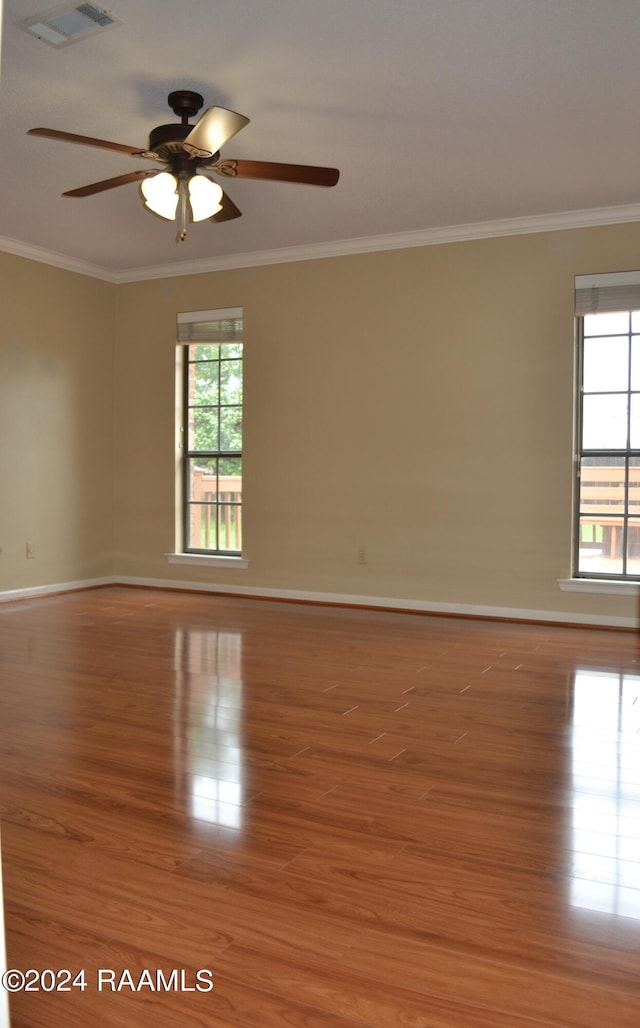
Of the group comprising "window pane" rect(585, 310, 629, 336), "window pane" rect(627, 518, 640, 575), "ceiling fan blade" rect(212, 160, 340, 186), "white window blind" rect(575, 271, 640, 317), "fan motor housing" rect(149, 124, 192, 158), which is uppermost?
"fan motor housing" rect(149, 124, 192, 158)

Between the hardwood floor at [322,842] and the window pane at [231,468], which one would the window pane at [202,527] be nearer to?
the window pane at [231,468]

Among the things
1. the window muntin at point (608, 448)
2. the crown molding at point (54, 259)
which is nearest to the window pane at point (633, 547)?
the window muntin at point (608, 448)

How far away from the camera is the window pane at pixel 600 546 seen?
554cm

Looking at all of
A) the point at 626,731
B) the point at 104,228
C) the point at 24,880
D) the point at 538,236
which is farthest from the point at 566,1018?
the point at 104,228

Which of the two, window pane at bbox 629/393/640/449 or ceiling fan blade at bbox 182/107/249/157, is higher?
ceiling fan blade at bbox 182/107/249/157

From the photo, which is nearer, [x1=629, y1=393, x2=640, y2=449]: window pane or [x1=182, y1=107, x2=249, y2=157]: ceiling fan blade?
[x1=182, y1=107, x2=249, y2=157]: ceiling fan blade

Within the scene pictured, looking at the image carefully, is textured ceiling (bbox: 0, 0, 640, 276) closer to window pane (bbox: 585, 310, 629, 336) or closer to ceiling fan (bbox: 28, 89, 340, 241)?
ceiling fan (bbox: 28, 89, 340, 241)

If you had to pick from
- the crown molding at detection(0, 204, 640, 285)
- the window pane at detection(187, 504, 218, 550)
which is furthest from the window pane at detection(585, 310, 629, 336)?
the window pane at detection(187, 504, 218, 550)

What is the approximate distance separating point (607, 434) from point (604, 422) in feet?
0.28

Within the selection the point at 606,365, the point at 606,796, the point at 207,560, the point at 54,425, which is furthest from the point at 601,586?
the point at 54,425

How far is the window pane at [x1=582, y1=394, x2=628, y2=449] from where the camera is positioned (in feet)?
18.1

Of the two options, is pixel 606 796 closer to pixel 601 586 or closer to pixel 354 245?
pixel 601 586

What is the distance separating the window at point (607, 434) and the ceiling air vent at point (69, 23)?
11.5 ft

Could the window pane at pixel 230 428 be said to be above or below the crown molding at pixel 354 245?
below
